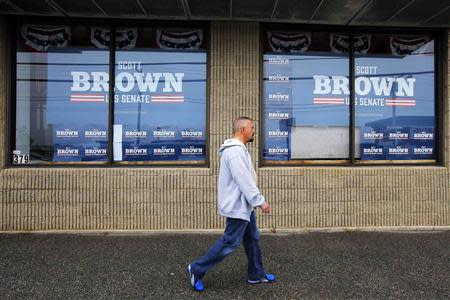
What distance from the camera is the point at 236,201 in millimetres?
3248

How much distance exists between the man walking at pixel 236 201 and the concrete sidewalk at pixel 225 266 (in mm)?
366

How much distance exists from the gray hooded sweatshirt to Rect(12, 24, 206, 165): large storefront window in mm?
2291

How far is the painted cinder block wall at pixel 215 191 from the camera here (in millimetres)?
5281

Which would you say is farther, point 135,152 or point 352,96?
point 352,96

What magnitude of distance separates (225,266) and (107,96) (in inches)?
131

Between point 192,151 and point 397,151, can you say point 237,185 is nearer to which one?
point 192,151

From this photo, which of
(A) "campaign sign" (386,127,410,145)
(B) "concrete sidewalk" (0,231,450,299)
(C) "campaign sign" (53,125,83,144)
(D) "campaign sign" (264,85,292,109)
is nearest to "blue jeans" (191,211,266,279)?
(B) "concrete sidewalk" (0,231,450,299)

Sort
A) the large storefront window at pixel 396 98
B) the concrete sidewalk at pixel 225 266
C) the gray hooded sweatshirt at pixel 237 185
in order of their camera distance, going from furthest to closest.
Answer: the large storefront window at pixel 396 98 < the concrete sidewalk at pixel 225 266 < the gray hooded sweatshirt at pixel 237 185

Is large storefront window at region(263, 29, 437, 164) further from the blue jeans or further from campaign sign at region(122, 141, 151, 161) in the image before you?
the blue jeans

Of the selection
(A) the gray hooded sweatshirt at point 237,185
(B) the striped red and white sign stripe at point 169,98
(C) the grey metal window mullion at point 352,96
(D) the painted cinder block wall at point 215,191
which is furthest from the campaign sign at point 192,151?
(C) the grey metal window mullion at point 352,96

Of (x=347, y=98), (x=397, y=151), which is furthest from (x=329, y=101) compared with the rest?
(x=397, y=151)

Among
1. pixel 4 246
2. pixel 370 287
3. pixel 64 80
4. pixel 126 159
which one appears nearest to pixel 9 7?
pixel 64 80

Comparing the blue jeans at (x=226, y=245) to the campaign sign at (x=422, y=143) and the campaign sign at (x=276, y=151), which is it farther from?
the campaign sign at (x=422, y=143)

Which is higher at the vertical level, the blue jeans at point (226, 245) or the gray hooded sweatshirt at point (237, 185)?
the gray hooded sweatshirt at point (237, 185)
